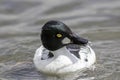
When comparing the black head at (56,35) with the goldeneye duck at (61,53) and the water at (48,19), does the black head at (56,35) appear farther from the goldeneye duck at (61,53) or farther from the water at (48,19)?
the water at (48,19)

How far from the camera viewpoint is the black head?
7.19 metres

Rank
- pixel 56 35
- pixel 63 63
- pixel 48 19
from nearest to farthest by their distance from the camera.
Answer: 1. pixel 56 35
2. pixel 63 63
3. pixel 48 19

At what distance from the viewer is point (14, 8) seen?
35.1 ft

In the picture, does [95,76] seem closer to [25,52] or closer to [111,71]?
[111,71]

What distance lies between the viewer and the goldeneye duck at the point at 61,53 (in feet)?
23.9

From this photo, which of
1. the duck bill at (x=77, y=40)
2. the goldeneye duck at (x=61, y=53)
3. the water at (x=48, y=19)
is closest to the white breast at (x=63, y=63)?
the goldeneye duck at (x=61, y=53)

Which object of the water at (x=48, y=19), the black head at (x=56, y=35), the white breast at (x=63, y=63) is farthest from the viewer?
the water at (x=48, y=19)

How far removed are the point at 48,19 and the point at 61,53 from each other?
262 cm

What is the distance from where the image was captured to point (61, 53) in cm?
763

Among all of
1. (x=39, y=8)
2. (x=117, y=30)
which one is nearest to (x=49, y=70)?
(x=117, y=30)

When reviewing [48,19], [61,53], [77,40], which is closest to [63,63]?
[61,53]

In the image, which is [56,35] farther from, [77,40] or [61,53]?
[61,53]

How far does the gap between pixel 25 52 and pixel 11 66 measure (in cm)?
55

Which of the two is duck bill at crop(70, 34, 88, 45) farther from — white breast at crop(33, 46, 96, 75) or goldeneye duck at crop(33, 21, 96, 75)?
white breast at crop(33, 46, 96, 75)
